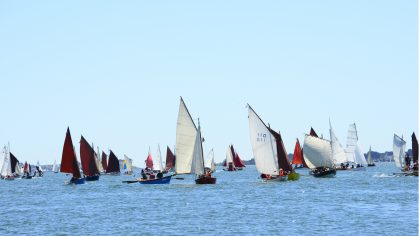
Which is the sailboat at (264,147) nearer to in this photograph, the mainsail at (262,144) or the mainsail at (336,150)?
the mainsail at (262,144)

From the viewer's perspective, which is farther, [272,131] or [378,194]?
[272,131]

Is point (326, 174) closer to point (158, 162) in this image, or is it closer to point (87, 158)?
point (87, 158)

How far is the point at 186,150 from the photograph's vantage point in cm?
10012

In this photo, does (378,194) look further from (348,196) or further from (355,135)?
(355,135)

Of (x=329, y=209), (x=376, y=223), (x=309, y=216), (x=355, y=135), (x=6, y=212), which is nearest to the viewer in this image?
(x=376, y=223)

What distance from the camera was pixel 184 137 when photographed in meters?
99.8

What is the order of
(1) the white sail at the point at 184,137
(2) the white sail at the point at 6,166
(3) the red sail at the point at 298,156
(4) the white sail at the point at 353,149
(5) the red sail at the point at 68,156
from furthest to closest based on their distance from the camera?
(2) the white sail at the point at 6,166
(3) the red sail at the point at 298,156
(4) the white sail at the point at 353,149
(5) the red sail at the point at 68,156
(1) the white sail at the point at 184,137

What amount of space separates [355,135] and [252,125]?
81013 millimetres

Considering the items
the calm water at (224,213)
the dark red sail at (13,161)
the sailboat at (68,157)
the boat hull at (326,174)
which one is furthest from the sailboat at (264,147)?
the dark red sail at (13,161)

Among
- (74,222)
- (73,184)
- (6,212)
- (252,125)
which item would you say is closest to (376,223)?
(74,222)


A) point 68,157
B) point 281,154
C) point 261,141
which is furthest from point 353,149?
point 261,141

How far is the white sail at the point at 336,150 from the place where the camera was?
155 meters

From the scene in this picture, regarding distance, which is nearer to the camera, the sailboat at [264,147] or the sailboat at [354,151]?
the sailboat at [264,147]

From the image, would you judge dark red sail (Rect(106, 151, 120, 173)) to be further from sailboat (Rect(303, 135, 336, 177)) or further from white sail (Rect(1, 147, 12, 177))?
sailboat (Rect(303, 135, 336, 177))
